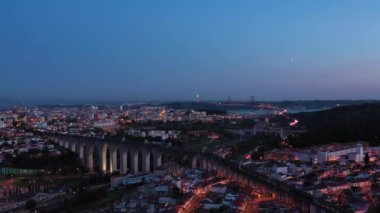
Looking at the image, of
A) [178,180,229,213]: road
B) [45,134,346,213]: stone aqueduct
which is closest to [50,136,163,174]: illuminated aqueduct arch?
[45,134,346,213]: stone aqueduct

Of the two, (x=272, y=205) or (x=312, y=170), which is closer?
→ (x=272, y=205)

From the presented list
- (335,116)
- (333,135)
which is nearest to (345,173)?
(333,135)

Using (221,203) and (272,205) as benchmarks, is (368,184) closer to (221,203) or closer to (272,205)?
(272,205)

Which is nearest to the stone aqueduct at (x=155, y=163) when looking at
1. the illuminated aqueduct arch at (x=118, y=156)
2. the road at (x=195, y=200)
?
the illuminated aqueduct arch at (x=118, y=156)

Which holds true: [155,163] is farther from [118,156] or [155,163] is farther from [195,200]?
[195,200]

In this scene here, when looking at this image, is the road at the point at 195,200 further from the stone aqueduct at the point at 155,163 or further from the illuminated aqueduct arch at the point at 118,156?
the illuminated aqueduct arch at the point at 118,156

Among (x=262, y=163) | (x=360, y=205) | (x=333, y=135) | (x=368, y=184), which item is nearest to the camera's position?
(x=360, y=205)

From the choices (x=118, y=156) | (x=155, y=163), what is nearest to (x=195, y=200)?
(x=155, y=163)

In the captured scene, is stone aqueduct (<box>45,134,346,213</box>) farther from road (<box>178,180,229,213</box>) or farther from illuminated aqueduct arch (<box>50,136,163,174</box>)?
road (<box>178,180,229,213</box>)
